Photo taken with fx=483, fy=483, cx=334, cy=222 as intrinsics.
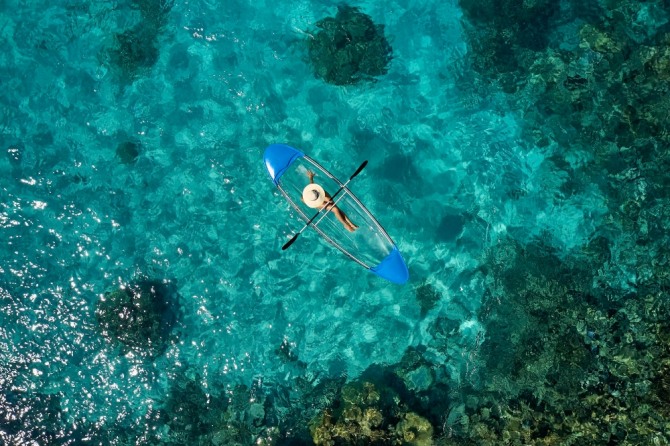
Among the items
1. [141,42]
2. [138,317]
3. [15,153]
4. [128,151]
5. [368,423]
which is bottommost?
[138,317]

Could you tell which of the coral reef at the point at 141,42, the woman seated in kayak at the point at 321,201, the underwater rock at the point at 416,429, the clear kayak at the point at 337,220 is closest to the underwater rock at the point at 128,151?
the coral reef at the point at 141,42

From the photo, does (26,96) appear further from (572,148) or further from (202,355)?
(572,148)

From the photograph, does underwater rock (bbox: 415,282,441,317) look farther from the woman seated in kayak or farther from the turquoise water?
the woman seated in kayak

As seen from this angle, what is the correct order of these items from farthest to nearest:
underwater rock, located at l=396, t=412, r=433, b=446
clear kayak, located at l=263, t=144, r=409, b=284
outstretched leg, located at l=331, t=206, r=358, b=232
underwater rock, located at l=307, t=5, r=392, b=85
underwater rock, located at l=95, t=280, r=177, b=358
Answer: underwater rock, located at l=307, t=5, r=392, b=85
underwater rock, located at l=95, t=280, r=177, b=358
clear kayak, located at l=263, t=144, r=409, b=284
outstretched leg, located at l=331, t=206, r=358, b=232
underwater rock, located at l=396, t=412, r=433, b=446

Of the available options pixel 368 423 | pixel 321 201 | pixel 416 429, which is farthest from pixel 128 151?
pixel 416 429

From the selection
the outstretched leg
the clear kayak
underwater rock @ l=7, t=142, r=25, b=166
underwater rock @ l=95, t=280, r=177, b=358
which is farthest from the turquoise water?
the outstretched leg

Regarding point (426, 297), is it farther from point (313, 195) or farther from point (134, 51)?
point (134, 51)
